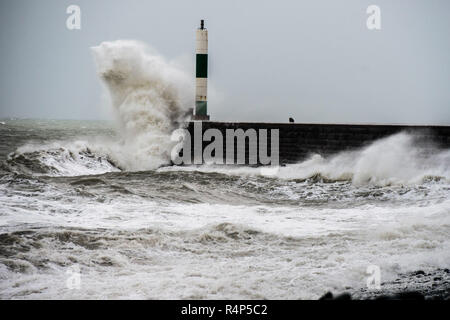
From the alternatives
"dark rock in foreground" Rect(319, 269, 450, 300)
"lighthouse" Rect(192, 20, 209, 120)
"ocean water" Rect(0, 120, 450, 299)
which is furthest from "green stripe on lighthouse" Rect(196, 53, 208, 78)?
"dark rock in foreground" Rect(319, 269, 450, 300)

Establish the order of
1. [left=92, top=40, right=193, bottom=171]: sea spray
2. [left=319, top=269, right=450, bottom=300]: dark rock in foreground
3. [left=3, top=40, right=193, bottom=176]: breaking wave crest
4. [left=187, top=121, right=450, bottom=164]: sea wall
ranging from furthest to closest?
[left=92, top=40, right=193, bottom=171]: sea spray
[left=3, top=40, right=193, bottom=176]: breaking wave crest
[left=187, top=121, right=450, bottom=164]: sea wall
[left=319, top=269, right=450, bottom=300]: dark rock in foreground

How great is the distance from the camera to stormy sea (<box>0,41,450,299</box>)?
4.54 metres

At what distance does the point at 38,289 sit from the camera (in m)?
4.42

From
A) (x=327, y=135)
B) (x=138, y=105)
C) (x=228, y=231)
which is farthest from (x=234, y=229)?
(x=138, y=105)

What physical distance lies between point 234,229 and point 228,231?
104 mm

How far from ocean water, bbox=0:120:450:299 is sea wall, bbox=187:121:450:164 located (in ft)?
0.85

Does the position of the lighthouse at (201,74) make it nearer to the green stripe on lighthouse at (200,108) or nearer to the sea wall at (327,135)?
the green stripe on lighthouse at (200,108)

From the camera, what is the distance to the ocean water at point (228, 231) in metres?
4.59

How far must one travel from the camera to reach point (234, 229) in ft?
21.6

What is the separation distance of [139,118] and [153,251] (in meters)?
12.0

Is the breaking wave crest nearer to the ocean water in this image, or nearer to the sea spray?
the sea spray

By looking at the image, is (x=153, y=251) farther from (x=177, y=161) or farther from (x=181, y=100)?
(x=181, y=100)

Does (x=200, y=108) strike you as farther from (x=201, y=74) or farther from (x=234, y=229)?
(x=234, y=229)
